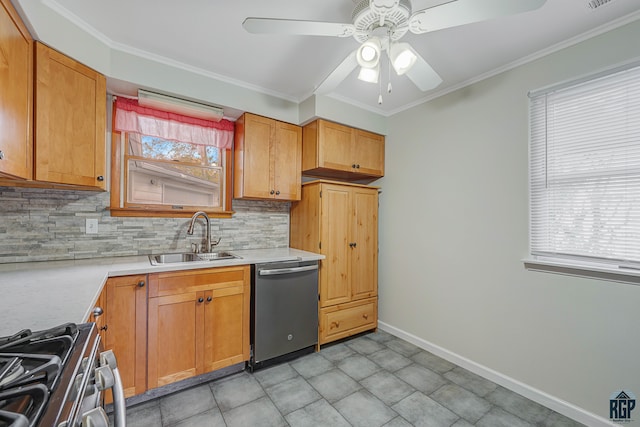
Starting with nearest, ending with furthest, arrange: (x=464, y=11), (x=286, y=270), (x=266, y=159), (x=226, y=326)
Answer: (x=464, y=11)
(x=226, y=326)
(x=286, y=270)
(x=266, y=159)

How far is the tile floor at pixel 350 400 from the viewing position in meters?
1.76

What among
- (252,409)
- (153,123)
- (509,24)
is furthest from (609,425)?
(153,123)

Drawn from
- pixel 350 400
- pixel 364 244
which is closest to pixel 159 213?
pixel 364 244

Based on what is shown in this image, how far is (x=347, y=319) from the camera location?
9.48 ft

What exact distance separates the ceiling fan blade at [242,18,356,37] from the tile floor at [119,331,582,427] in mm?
2249

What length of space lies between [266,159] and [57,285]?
5.85ft

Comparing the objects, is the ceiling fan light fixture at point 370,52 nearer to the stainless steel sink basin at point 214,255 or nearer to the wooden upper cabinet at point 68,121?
the wooden upper cabinet at point 68,121

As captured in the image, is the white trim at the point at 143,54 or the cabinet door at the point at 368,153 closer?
the white trim at the point at 143,54

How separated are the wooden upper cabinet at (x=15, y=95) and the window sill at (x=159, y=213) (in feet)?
2.34

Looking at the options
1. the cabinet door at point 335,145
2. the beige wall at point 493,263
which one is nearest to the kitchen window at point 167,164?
the cabinet door at point 335,145

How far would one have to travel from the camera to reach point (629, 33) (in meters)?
1.64

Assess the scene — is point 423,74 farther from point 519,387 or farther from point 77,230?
point 77,230

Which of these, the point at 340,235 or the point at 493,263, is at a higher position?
the point at 340,235

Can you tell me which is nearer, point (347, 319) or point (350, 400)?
point (350, 400)
